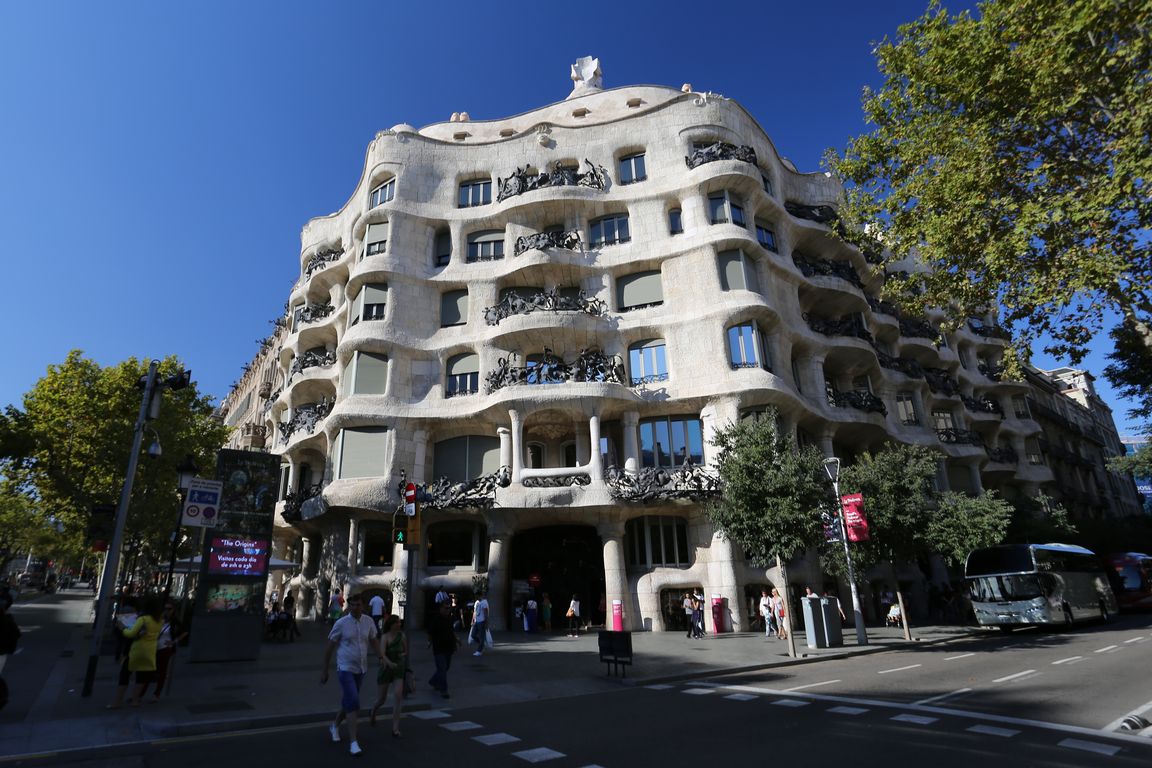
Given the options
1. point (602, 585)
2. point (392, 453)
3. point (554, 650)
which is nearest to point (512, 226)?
point (392, 453)

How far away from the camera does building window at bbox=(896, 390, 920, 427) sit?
115 feet

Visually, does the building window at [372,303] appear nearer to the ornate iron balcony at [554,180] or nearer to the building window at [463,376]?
the building window at [463,376]

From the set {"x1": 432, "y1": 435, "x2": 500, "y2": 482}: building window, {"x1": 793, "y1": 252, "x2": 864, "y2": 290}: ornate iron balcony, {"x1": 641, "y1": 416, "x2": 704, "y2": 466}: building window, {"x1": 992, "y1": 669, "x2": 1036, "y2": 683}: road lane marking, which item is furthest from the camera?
{"x1": 793, "y1": 252, "x2": 864, "y2": 290}: ornate iron balcony

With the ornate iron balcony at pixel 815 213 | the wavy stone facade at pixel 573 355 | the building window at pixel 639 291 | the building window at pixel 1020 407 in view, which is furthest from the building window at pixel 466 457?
the building window at pixel 1020 407

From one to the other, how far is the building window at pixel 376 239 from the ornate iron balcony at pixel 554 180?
5941 mm

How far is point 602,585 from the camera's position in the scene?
87.4 feet

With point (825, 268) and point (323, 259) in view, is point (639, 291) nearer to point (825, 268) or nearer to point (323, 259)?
point (825, 268)

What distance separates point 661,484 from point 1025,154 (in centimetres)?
1529

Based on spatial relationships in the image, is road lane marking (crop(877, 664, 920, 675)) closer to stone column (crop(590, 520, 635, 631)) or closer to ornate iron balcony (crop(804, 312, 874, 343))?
stone column (crop(590, 520, 635, 631))

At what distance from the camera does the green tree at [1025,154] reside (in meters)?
12.8

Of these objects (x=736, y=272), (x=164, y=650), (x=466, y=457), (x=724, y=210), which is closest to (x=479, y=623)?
(x=164, y=650)

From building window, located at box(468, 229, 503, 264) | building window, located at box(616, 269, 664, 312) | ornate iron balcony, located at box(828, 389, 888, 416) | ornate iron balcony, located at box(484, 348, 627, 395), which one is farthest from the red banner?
building window, located at box(468, 229, 503, 264)

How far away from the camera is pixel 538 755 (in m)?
7.30

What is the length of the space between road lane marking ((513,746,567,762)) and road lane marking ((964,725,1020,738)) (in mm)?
5365
